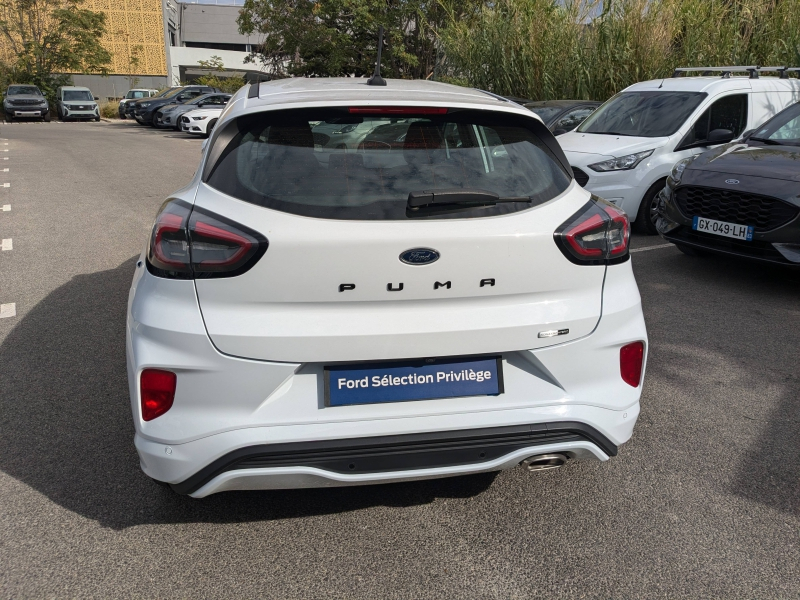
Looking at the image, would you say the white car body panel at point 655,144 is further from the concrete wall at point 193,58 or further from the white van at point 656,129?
the concrete wall at point 193,58

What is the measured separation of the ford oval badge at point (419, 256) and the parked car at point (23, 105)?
38.0 metres

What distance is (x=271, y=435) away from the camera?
2426mm

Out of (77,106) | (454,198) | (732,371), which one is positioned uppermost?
(454,198)

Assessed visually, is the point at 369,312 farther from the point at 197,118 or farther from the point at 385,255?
the point at 197,118

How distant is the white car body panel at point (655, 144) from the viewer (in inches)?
322

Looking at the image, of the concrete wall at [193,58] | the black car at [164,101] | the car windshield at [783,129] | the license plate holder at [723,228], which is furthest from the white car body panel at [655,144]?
the concrete wall at [193,58]

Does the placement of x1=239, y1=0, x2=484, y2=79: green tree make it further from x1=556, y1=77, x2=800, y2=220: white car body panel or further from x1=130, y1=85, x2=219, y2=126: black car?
x1=556, y1=77, x2=800, y2=220: white car body panel

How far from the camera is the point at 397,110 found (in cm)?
277

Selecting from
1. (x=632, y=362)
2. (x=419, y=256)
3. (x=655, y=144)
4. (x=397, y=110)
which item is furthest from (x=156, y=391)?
(x=655, y=144)

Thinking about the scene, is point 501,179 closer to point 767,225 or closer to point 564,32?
point 767,225

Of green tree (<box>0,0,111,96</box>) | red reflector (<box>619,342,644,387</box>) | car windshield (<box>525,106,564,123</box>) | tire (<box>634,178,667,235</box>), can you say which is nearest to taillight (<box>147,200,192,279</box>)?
red reflector (<box>619,342,644,387</box>)

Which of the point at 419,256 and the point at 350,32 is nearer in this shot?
the point at 419,256

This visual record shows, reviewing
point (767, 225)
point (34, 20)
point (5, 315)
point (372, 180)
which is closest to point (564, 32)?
point (767, 225)

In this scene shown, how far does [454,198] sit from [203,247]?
880 millimetres
